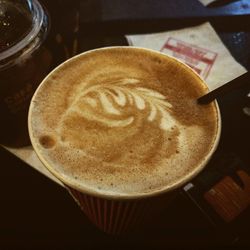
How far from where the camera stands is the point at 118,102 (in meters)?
1.05

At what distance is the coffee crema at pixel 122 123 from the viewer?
90cm

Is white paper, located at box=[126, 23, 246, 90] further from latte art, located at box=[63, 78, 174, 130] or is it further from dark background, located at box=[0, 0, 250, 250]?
latte art, located at box=[63, 78, 174, 130]

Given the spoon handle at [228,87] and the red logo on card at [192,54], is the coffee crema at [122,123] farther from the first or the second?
the red logo on card at [192,54]

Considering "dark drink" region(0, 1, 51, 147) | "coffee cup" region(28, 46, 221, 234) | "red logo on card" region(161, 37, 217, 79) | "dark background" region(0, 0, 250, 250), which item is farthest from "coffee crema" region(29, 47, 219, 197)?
"red logo on card" region(161, 37, 217, 79)

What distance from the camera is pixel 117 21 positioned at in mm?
1734

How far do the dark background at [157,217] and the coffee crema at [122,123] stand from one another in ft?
1.31

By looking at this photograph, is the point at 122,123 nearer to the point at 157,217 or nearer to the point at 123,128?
the point at 123,128

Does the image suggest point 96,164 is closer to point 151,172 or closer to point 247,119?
point 151,172

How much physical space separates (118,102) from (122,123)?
87 mm

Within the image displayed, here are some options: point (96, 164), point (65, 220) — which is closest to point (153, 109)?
point (96, 164)

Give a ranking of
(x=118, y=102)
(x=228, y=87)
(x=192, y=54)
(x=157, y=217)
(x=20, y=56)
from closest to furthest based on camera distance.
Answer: (x=228, y=87), (x=118, y=102), (x=20, y=56), (x=157, y=217), (x=192, y=54)

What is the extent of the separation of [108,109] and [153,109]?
0.15m

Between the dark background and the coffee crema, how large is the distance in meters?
0.40

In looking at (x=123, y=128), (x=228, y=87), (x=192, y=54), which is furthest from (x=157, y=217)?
(x=192, y=54)
